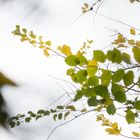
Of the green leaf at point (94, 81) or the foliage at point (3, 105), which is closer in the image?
the green leaf at point (94, 81)

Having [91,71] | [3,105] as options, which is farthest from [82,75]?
[3,105]

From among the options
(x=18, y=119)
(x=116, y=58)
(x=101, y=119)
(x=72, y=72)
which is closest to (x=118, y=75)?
(x=116, y=58)

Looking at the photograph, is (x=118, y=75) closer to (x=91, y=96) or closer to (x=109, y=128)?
(x=91, y=96)

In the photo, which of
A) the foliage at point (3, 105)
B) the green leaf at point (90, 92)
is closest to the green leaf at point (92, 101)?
the green leaf at point (90, 92)

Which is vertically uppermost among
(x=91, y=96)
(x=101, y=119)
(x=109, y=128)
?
(x=101, y=119)

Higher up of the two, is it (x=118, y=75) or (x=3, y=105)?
(x=3, y=105)

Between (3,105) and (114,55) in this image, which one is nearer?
(114,55)

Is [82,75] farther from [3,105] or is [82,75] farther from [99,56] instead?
[3,105]

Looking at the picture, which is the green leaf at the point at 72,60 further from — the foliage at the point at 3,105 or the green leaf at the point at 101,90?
the foliage at the point at 3,105

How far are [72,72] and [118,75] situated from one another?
160 millimetres

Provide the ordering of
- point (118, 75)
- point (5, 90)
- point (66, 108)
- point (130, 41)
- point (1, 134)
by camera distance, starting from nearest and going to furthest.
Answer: point (118, 75) < point (130, 41) < point (66, 108) < point (1, 134) < point (5, 90)

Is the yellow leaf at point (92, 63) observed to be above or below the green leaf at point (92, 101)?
above

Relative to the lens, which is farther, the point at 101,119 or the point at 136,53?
the point at 101,119

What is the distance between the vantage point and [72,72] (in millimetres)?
780
